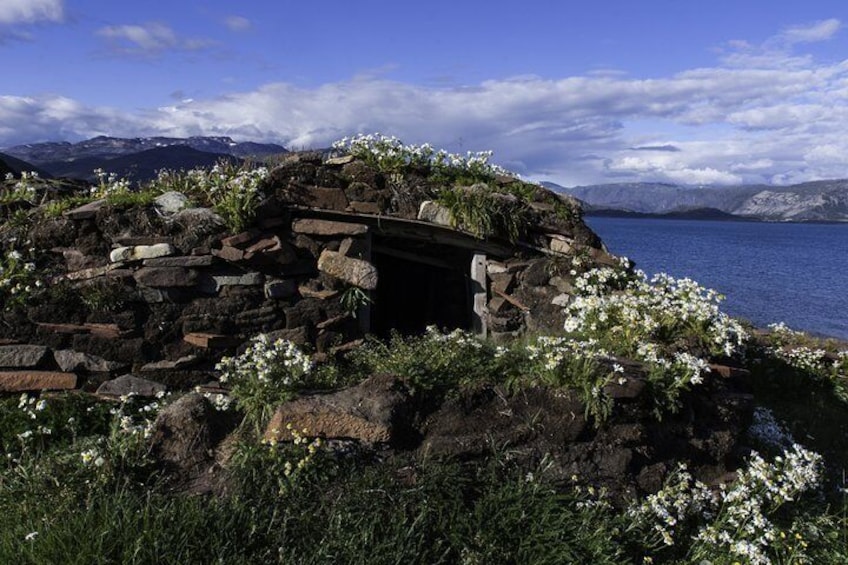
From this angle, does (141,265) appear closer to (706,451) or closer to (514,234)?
(514,234)

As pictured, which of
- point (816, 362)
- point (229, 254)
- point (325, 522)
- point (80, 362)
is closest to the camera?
point (325, 522)

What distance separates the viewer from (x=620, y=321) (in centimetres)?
715

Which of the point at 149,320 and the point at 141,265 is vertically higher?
the point at 141,265

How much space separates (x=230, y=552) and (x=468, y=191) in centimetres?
564

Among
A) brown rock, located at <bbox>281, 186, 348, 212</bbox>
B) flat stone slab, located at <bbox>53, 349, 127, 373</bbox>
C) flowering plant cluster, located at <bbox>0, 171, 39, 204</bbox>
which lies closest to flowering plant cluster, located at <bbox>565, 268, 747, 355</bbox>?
brown rock, located at <bbox>281, 186, 348, 212</bbox>

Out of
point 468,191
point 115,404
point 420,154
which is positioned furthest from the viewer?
point 420,154

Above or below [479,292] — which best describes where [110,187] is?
above

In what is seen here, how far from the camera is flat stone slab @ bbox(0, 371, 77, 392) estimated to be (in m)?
6.89

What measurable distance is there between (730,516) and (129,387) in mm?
5923

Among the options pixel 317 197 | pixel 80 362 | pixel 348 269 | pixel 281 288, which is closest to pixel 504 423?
pixel 348 269

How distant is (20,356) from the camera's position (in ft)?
22.9

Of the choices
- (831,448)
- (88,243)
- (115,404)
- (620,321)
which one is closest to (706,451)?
(620,321)

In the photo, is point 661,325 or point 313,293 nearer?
point 661,325

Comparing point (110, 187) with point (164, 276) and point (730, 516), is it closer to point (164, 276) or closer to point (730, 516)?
point (164, 276)
